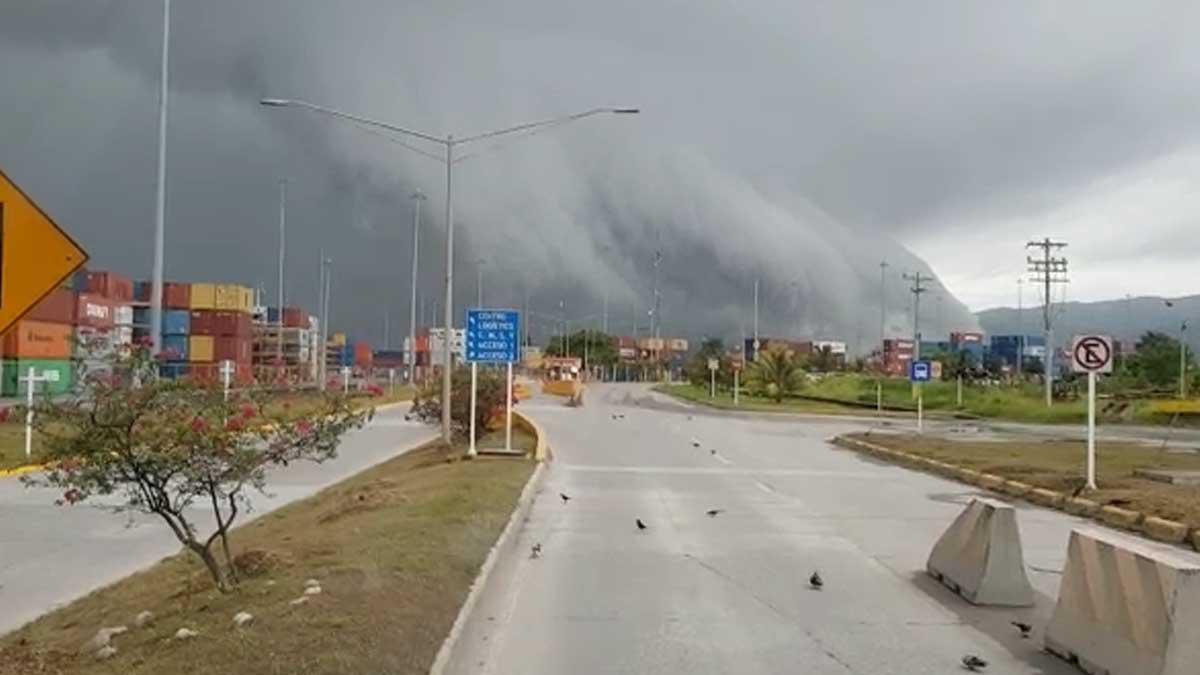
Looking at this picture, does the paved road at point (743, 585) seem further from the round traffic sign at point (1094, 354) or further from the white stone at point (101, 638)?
the white stone at point (101, 638)

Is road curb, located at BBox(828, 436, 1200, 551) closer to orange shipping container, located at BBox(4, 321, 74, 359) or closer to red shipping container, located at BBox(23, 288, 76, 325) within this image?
orange shipping container, located at BBox(4, 321, 74, 359)

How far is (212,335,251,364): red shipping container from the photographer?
86.4 metres

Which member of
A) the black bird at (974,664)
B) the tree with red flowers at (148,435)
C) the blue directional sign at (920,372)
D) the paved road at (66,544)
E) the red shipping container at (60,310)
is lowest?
the paved road at (66,544)

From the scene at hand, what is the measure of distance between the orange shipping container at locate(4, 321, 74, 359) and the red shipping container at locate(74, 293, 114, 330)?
2.21 m

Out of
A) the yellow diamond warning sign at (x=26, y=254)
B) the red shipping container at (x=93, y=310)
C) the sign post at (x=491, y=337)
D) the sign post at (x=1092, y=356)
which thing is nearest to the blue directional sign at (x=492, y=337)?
the sign post at (x=491, y=337)

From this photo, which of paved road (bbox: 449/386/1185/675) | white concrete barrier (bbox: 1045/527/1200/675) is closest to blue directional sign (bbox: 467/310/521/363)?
paved road (bbox: 449/386/1185/675)

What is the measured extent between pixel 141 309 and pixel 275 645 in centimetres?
8642

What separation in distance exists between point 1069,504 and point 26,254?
18.2 m

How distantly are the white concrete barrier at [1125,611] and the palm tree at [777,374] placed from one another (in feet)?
248

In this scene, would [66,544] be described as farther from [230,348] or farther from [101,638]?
[230,348]

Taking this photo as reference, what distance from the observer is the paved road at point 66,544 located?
45.7 feet

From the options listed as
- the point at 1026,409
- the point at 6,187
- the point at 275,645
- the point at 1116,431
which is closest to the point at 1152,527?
the point at 275,645

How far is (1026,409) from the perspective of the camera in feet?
221

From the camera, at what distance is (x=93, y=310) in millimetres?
69125
